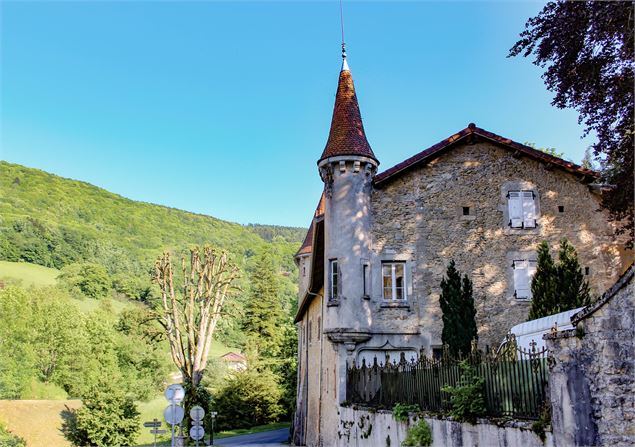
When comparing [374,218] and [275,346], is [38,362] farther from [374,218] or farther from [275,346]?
[374,218]

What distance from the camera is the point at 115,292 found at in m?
89.8

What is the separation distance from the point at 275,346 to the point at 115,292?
43.4 meters

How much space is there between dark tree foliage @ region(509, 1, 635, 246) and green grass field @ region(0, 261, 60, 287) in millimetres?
71841

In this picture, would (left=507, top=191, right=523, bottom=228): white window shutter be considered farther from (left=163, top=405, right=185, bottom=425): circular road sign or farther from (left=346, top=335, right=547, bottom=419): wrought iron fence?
(left=163, top=405, right=185, bottom=425): circular road sign

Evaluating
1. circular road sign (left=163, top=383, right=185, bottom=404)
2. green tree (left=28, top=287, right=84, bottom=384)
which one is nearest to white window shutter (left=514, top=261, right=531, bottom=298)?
circular road sign (left=163, top=383, right=185, bottom=404)

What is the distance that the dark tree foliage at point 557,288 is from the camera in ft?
53.5

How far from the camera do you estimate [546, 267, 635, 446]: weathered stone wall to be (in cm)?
809

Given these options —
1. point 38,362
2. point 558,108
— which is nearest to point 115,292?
point 38,362

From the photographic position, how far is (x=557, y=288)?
1659 cm

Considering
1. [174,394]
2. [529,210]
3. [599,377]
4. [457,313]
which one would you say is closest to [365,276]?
[457,313]

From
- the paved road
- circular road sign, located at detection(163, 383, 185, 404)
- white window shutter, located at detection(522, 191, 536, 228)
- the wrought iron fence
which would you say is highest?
white window shutter, located at detection(522, 191, 536, 228)

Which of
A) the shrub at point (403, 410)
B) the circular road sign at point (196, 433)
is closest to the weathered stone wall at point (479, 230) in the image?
the shrub at point (403, 410)

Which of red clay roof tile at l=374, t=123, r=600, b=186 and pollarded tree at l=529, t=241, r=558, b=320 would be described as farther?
red clay roof tile at l=374, t=123, r=600, b=186

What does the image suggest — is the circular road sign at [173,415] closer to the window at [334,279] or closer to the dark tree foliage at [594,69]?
the window at [334,279]
